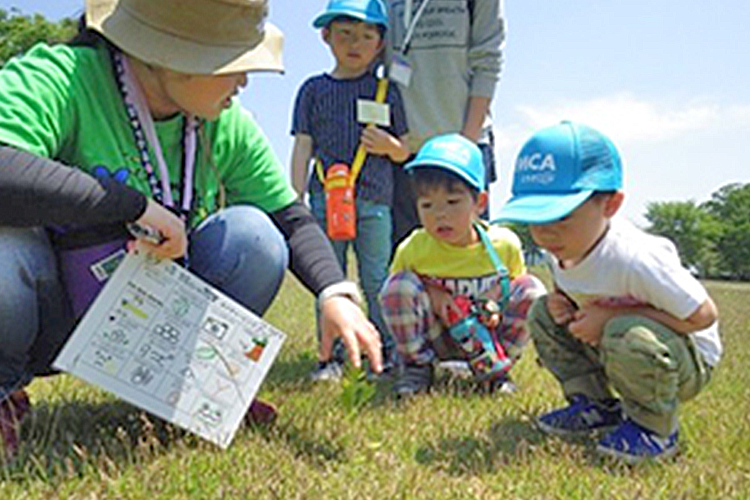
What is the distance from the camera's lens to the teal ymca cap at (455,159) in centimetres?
329

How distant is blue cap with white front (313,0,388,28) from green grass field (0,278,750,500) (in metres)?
1.82

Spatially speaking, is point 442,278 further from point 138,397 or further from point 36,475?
point 36,475

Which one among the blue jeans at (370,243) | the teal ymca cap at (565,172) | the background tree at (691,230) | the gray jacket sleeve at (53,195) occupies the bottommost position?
the background tree at (691,230)

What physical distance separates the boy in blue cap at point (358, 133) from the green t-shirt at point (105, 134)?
1318 mm

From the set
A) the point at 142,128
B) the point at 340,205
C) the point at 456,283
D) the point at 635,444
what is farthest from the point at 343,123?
the point at 635,444

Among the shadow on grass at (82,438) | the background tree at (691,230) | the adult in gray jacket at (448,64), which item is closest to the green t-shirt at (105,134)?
the shadow on grass at (82,438)

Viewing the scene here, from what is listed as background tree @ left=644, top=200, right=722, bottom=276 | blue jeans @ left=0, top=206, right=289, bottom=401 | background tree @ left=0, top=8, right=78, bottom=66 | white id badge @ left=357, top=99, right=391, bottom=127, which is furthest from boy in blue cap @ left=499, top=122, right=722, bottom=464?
background tree @ left=644, top=200, right=722, bottom=276

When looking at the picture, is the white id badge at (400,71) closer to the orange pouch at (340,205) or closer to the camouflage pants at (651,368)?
the orange pouch at (340,205)

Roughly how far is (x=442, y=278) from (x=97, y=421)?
5.15 ft

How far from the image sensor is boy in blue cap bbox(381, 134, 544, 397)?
3.36m

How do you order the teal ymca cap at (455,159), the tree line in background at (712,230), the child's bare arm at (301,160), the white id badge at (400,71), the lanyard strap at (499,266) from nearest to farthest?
the teal ymca cap at (455,159), the lanyard strap at (499,266), the white id badge at (400,71), the child's bare arm at (301,160), the tree line in background at (712,230)

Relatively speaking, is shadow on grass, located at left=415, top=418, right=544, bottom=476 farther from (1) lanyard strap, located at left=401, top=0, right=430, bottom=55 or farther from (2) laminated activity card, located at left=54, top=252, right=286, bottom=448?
(1) lanyard strap, located at left=401, top=0, right=430, bottom=55

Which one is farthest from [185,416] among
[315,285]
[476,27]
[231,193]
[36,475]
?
[476,27]

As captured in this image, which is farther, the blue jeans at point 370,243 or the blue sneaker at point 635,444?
the blue jeans at point 370,243
